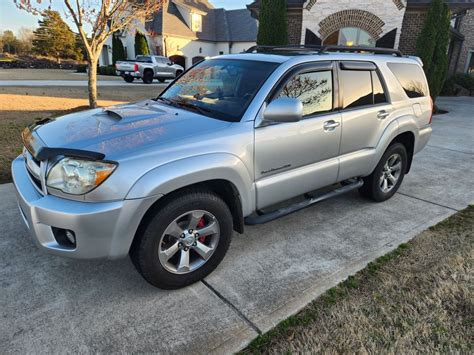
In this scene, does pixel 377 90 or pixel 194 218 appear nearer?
pixel 194 218

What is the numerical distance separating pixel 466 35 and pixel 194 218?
27863 mm

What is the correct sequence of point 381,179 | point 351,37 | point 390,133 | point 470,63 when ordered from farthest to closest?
point 470,63 < point 351,37 < point 381,179 < point 390,133

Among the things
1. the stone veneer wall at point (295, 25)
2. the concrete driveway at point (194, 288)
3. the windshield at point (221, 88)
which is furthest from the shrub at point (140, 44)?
the windshield at point (221, 88)

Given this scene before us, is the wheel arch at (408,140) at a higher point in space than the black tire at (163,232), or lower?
higher

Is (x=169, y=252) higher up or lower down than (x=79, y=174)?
lower down

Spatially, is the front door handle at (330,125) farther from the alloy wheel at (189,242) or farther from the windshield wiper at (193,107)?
the alloy wheel at (189,242)

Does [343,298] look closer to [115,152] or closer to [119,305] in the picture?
[119,305]

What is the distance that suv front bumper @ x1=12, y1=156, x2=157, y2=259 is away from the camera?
7.30 ft

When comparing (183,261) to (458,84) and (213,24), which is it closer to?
(458,84)

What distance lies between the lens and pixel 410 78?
177 inches

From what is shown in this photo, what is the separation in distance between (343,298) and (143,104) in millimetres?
2602

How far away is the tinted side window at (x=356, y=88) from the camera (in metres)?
3.66

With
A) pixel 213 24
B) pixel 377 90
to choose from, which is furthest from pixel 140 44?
pixel 377 90

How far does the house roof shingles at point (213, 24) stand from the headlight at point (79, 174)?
30.6 meters
